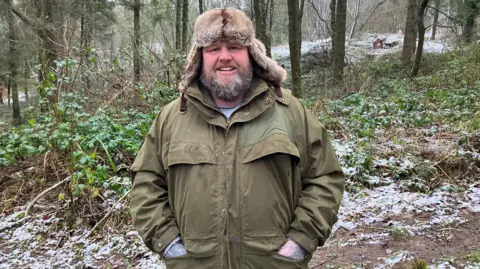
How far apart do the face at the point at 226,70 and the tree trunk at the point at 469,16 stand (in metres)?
14.9

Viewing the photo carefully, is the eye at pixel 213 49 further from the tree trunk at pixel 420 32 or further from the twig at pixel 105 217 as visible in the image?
the tree trunk at pixel 420 32

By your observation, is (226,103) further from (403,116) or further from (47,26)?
(47,26)

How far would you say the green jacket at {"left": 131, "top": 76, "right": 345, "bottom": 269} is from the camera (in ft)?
6.63

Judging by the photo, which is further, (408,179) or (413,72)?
(413,72)

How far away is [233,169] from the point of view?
203 cm

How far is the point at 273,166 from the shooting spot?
2072mm

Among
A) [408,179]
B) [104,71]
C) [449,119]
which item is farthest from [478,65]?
[104,71]

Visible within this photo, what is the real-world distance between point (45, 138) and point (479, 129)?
251 inches

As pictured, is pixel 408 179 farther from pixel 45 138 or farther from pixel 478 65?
pixel 478 65

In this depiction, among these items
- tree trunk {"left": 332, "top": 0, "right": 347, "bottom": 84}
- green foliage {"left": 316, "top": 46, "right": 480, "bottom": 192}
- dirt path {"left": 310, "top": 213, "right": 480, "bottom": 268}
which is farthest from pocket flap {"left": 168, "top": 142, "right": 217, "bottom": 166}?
tree trunk {"left": 332, "top": 0, "right": 347, "bottom": 84}

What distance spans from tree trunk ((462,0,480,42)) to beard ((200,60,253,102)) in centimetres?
1498

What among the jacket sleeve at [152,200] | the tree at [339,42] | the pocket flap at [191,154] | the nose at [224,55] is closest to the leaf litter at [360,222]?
the jacket sleeve at [152,200]

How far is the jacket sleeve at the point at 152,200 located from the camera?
2152 mm

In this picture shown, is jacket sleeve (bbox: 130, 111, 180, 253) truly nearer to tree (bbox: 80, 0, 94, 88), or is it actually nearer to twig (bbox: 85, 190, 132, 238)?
twig (bbox: 85, 190, 132, 238)
